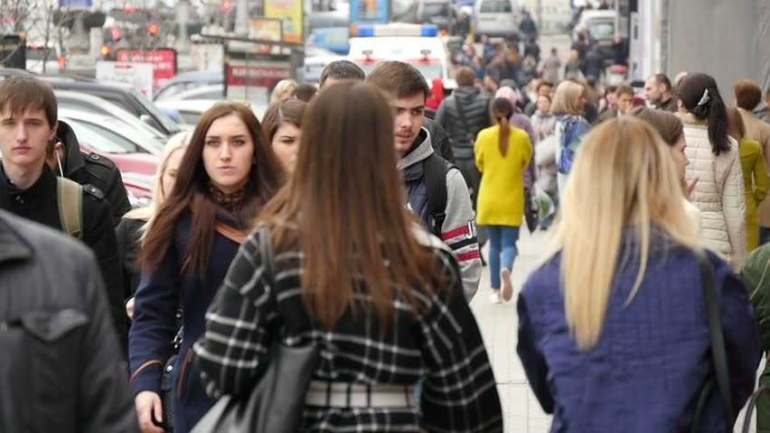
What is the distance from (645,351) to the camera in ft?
15.8

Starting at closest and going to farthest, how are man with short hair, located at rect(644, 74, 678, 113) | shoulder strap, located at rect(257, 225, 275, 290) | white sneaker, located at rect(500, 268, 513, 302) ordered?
1. shoulder strap, located at rect(257, 225, 275, 290)
2. white sneaker, located at rect(500, 268, 513, 302)
3. man with short hair, located at rect(644, 74, 678, 113)

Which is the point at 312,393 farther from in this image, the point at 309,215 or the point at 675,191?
the point at 675,191

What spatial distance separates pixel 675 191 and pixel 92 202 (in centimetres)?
274

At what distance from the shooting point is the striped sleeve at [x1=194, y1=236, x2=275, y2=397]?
14.9ft

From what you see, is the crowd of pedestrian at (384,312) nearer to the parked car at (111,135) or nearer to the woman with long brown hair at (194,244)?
the woman with long brown hair at (194,244)

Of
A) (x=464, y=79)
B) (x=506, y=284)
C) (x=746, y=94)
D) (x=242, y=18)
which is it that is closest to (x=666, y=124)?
(x=746, y=94)

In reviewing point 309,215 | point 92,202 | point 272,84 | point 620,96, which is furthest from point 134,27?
point 309,215

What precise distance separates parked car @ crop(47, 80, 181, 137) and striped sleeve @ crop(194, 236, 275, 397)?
57.8 feet

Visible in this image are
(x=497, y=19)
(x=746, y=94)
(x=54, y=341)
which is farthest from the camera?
(x=497, y=19)

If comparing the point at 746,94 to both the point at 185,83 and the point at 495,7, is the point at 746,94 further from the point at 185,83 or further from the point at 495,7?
the point at 495,7

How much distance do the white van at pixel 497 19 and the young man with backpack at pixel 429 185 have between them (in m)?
54.9

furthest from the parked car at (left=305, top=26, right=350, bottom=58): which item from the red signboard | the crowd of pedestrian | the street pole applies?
the crowd of pedestrian

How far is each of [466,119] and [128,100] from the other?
5.78m

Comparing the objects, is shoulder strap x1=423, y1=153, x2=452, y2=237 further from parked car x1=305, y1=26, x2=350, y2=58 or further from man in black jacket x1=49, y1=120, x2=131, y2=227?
parked car x1=305, y1=26, x2=350, y2=58
